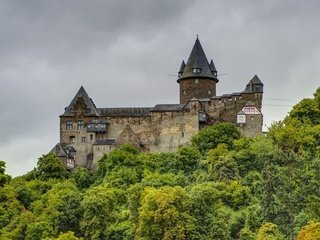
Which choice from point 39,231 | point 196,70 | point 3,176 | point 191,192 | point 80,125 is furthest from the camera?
point 196,70

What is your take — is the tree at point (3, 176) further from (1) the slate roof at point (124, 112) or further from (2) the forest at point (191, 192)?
(1) the slate roof at point (124, 112)

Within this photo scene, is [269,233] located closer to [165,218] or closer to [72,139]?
[165,218]

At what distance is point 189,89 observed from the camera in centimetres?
10331

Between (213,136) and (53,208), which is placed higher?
(213,136)

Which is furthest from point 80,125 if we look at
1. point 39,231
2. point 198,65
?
point 39,231

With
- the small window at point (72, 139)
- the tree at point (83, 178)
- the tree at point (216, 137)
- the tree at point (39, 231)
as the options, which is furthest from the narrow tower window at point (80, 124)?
the tree at point (39, 231)

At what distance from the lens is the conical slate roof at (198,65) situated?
104 meters

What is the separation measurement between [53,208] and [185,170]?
20591mm

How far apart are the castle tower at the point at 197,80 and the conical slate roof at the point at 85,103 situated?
9.90 metres

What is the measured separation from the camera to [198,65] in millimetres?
104375

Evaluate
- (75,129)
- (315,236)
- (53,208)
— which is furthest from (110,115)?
(315,236)

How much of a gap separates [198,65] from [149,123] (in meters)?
Answer: 10.2

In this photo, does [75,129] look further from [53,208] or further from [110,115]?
[53,208]

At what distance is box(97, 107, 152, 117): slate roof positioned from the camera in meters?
100
